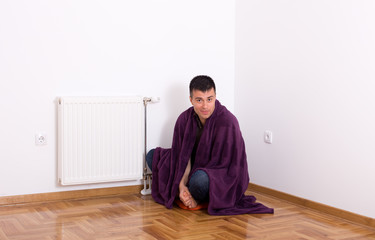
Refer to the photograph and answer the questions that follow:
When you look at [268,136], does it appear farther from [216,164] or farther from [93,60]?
[93,60]

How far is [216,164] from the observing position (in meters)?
3.03

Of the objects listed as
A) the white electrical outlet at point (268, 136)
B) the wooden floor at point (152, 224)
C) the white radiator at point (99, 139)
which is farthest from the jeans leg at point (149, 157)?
the white electrical outlet at point (268, 136)

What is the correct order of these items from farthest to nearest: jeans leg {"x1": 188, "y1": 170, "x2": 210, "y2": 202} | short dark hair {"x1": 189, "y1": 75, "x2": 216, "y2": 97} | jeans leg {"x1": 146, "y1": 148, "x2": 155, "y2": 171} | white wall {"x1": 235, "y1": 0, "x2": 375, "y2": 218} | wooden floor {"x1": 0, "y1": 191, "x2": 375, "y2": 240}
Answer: jeans leg {"x1": 146, "y1": 148, "x2": 155, "y2": 171}, short dark hair {"x1": 189, "y1": 75, "x2": 216, "y2": 97}, jeans leg {"x1": 188, "y1": 170, "x2": 210, "y2": 202}, white wall {"x1": 235, "y1": 0, "x2": 375, "y2": 218}, wooden floor {"x1": 0, "y1": 191, "x2": 375, "y2": 240}

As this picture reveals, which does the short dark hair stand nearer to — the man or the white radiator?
the man

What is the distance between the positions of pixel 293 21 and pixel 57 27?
1601 millimetres

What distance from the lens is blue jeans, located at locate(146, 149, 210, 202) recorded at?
290 cm

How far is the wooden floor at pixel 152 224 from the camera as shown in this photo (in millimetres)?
2441

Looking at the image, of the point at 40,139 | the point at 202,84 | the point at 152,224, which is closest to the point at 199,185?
the point at 152,224

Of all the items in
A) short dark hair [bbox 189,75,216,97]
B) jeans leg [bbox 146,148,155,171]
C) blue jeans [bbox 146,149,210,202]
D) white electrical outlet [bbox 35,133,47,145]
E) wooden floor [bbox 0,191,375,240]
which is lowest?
wooden floor [bbox 0,191,375,240]

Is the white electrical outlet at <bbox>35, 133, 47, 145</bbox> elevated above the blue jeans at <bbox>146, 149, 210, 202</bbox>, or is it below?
above

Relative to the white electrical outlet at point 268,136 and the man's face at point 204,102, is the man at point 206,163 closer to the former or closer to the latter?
the man's face at point 204,102

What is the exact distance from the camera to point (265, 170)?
3506 mm

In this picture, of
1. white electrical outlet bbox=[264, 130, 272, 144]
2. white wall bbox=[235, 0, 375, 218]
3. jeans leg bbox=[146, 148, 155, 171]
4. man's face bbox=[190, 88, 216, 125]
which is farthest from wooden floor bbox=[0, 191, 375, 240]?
man's face bbox=[190, 88, 216, 125]

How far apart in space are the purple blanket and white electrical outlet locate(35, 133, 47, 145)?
79cm
